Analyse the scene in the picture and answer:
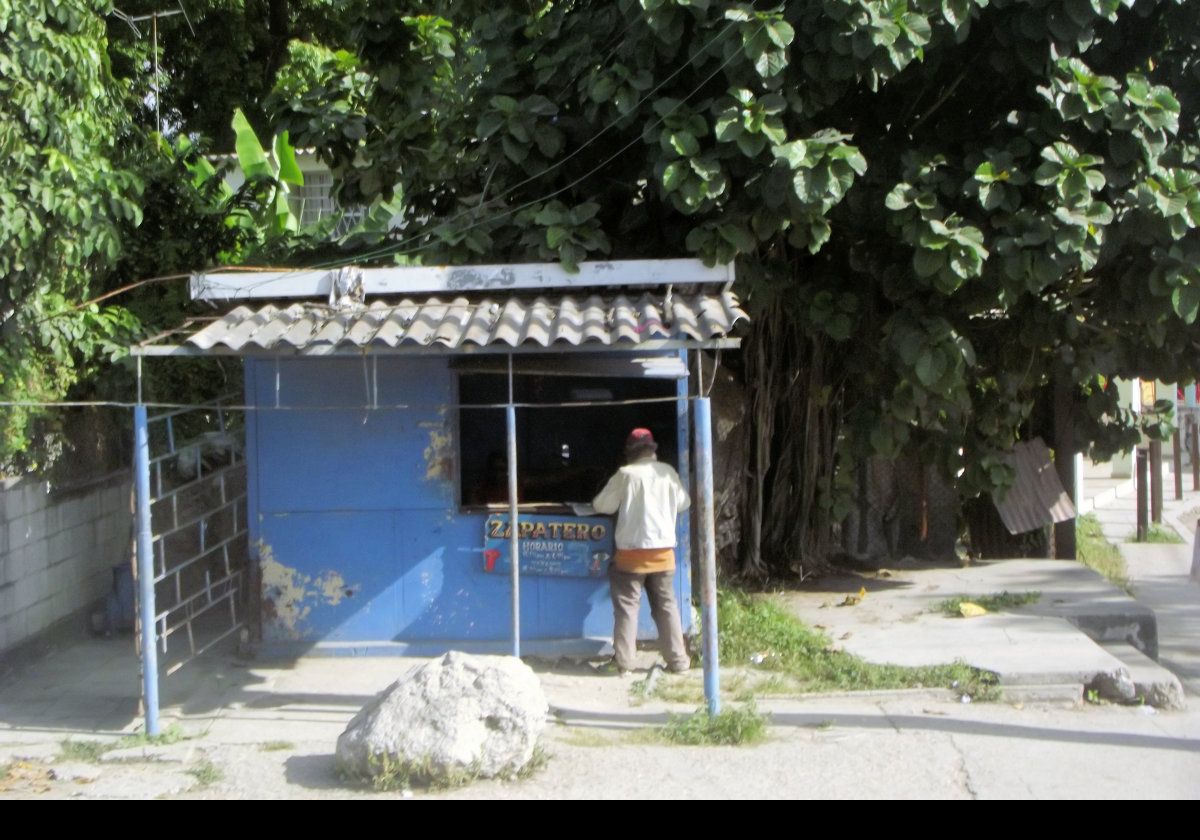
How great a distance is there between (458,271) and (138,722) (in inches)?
128

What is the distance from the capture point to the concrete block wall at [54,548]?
8289 millimetres

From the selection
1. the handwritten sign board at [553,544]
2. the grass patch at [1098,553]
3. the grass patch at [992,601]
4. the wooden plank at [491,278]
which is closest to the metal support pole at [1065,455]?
the grass patch at [1098,553]

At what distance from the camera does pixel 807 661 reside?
791 centimetres

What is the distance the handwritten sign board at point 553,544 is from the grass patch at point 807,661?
104 cm

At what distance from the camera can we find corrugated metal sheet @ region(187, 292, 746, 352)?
22.0 ft

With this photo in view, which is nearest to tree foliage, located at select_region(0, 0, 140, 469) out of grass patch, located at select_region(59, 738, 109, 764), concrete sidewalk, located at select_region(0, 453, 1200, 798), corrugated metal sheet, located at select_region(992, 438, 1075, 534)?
concrete sidewalk, located at select_region(0, 453, 1200, 798)

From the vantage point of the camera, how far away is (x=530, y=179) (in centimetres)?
858

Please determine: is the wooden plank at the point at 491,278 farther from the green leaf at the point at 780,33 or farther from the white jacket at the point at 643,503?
the green leaf at the point at 780,33

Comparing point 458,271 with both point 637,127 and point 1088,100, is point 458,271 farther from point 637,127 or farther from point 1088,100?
point 1088,100

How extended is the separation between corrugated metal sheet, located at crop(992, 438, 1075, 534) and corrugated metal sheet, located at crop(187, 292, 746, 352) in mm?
4589

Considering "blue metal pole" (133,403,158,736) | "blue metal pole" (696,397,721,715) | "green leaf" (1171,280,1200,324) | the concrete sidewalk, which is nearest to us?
the concrete sidewalk

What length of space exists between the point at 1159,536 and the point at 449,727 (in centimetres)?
1076

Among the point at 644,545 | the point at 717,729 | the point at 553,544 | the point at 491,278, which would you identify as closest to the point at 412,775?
the point at 717,729

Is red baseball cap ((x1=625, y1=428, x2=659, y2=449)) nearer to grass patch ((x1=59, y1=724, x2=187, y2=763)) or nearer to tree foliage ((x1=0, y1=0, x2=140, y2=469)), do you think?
grass patch ((x1=59, y1=724, x2=187, y2=763))
